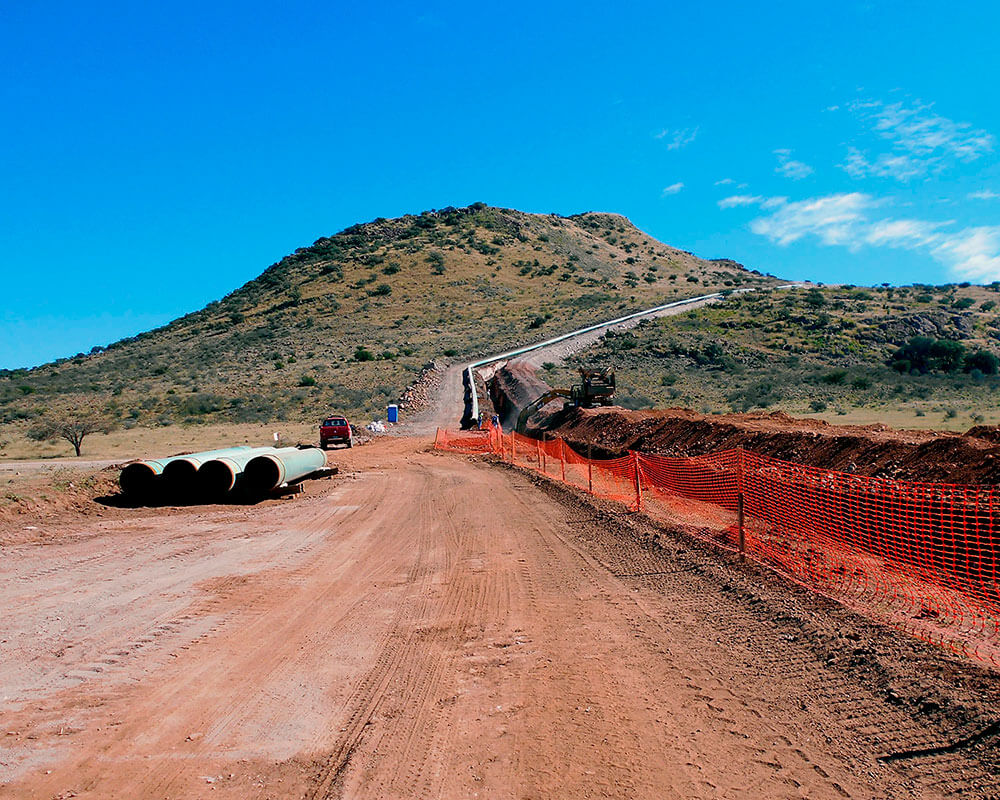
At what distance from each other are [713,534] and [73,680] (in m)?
9.03

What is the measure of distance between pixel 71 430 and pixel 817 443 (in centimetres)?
3483

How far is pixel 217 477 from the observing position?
1734 cm

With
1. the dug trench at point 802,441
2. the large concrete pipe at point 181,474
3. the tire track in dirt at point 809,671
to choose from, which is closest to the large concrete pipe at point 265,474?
the large concrete pipe at point 181,474

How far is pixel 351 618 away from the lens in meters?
8.16

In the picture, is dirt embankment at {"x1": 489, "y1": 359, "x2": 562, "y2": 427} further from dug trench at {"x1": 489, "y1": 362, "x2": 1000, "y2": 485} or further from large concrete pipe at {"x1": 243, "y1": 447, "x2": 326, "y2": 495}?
large concrete pipe at {"x1": 243, "y1": 447, "x2": 326, "y2": 495}

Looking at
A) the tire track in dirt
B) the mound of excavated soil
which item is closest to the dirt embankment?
the mound of excavated soil

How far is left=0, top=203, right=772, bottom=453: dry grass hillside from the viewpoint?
55.6 m

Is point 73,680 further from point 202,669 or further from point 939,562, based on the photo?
point 939,562

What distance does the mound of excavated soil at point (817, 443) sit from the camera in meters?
12.3

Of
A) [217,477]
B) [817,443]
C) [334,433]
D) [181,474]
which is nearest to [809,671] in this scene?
[817,443]

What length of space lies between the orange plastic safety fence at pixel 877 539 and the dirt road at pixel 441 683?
2.93ft

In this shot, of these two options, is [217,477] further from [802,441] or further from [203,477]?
[802,441]

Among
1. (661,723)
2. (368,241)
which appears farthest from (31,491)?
(368,241)

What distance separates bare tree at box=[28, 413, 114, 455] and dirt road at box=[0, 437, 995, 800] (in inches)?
1054
